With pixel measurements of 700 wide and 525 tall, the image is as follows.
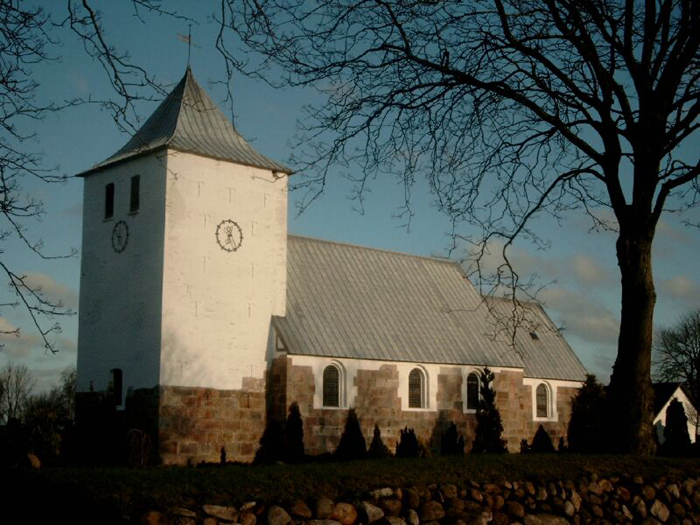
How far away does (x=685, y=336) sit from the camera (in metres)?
48.0

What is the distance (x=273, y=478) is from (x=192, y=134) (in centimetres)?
1661

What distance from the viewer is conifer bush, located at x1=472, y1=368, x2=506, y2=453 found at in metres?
25.7

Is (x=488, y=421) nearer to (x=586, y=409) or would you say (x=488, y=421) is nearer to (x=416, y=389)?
(x=416, y=389)

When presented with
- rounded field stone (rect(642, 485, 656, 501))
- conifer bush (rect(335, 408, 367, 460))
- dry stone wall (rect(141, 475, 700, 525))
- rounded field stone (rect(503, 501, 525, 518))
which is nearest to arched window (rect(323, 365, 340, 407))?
conifer bush (rect(335, 408, 367, 460))

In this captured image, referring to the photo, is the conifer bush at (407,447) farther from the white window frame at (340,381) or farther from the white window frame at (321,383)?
the white window frame at (340,381)

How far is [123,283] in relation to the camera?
24.6m

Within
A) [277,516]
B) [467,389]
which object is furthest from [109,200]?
[277,516]

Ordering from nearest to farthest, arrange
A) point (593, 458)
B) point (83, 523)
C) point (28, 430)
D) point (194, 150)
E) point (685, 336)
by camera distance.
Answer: point (83, 523), point (593, 458), point (28, 430), point (194, 150), point (685, 336)

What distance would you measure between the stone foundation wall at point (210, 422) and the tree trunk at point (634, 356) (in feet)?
38.2

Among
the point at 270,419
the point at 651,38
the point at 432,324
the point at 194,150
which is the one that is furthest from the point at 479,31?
the point at 432,324

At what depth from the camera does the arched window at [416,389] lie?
90.0ft

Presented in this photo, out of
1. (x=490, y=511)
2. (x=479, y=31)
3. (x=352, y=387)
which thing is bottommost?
(x=490, y=511)

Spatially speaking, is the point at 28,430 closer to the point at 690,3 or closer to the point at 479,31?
the point at 479,31

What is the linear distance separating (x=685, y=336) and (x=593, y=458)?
38098mm
